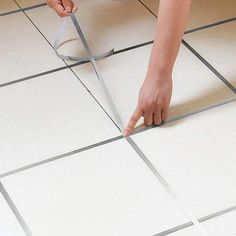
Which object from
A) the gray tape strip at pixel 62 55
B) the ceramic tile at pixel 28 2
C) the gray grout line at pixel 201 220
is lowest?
the gray grout line at pixel 201 220

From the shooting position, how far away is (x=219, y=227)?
1.13 metres

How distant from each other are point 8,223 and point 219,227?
35cm

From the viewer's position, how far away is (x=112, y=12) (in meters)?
1.74

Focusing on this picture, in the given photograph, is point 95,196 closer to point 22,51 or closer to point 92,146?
point 92,146

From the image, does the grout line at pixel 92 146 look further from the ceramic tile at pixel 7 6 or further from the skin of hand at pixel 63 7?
the ceramic tile at pixel 7 6

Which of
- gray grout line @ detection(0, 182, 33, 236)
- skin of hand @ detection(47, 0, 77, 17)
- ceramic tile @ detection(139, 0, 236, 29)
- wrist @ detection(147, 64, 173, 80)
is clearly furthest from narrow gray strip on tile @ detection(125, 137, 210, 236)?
ceramic tile @ detection(139, 0, 236, 29)

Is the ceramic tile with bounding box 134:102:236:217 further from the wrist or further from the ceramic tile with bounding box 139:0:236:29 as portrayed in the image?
the ceramic tile with bounding box 139:0:236:29

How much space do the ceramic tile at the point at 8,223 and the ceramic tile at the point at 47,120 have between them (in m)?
0.10

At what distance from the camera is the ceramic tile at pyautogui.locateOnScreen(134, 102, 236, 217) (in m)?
1.18

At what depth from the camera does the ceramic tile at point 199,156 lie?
46.6 inches

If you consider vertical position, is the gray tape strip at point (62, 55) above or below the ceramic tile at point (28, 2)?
below

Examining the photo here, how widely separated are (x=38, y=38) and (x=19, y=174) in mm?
495

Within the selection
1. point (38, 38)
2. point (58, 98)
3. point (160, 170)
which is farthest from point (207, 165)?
point (38, 38)

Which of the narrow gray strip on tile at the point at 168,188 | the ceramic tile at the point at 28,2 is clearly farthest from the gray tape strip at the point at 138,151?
the ceramic tile at the point at 28,2
